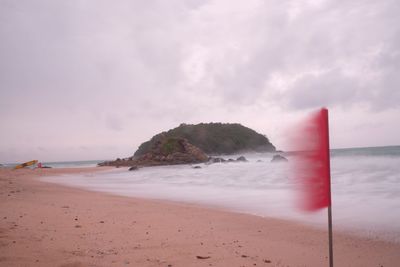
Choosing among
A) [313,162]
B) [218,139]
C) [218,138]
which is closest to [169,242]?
[313,162]

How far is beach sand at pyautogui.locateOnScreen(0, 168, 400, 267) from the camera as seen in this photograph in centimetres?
363

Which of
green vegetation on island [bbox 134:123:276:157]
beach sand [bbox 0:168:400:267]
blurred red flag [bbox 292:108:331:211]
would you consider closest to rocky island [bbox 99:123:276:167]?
green vegetation on island [bbox 134:123:276:157]

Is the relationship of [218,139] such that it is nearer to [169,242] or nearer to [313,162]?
[169,242]

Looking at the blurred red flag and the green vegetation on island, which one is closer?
the blurred red flag

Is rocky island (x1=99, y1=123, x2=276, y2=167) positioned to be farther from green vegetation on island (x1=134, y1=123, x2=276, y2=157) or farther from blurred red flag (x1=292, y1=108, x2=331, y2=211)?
blurred red flag (x1=292, y1=108, x2=331, y2=211)

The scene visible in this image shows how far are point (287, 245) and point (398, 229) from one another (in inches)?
82.8

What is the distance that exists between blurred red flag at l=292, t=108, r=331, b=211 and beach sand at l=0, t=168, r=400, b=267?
40.6 inches

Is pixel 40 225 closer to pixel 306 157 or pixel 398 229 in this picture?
pixel 306 157

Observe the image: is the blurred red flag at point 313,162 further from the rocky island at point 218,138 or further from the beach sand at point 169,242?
the rocky island at point 218,138

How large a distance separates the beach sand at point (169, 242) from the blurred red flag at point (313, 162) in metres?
1.03

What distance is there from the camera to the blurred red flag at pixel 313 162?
2871mm

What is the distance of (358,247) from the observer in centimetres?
421

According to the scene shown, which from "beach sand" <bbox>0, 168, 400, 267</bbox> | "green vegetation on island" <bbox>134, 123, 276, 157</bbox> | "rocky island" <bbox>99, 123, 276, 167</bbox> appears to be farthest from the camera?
"green vegetation on island" <bbox>134, 123, 276, 157</bbox>

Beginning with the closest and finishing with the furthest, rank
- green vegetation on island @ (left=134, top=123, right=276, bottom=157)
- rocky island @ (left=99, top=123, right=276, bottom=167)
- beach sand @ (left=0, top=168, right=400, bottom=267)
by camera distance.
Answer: beach sand @ (left=0, top=168, right=400, bottom=267), rocky island @ (left=99, top=123, right=276, bottom=167), green vegetation on island @ (left=134, top=123, right=276, bottom=157)
